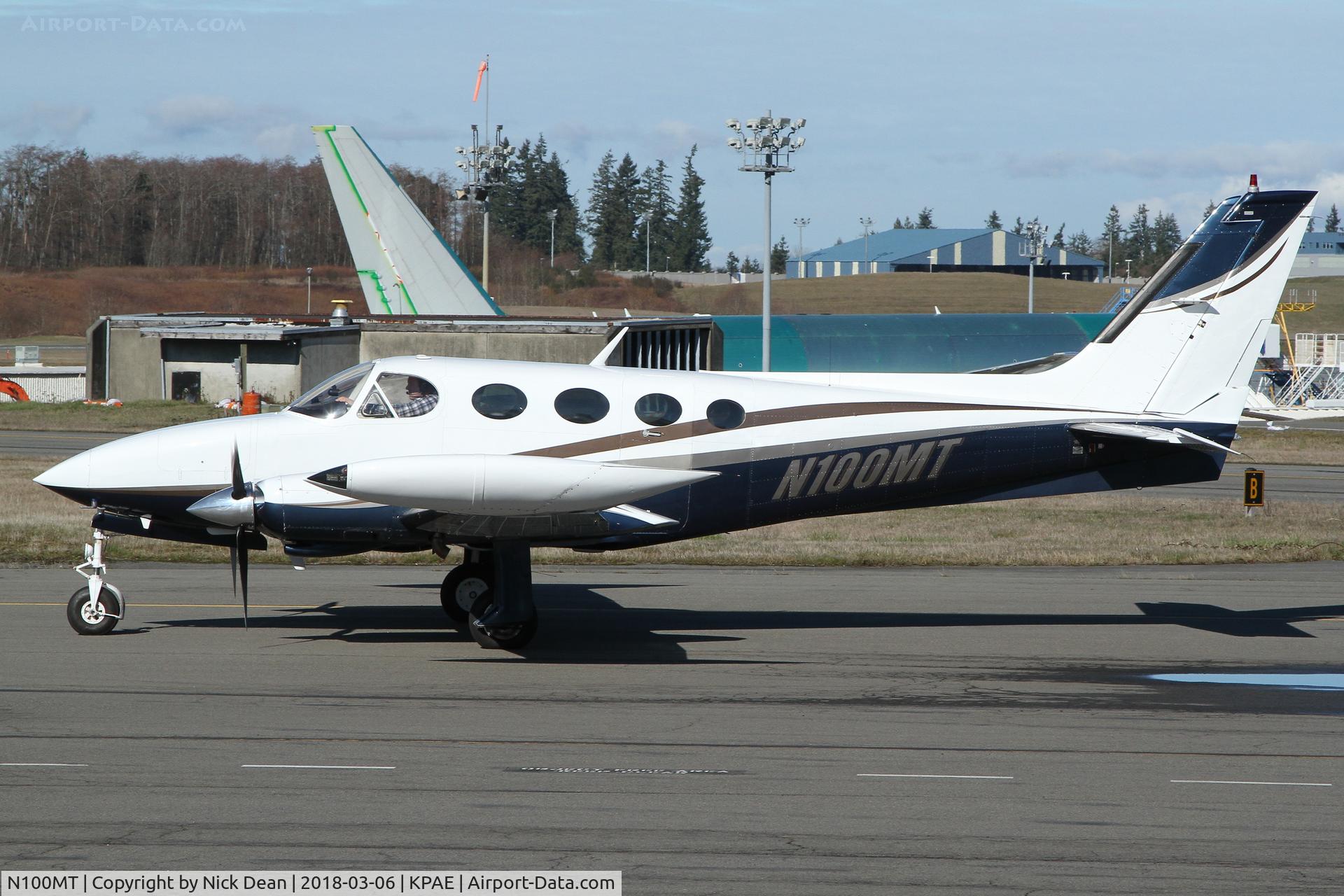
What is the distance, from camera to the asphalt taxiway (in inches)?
266

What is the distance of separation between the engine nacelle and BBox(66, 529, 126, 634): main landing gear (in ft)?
9.90

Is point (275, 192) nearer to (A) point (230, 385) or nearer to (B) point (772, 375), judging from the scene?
(A) point (230, 385)

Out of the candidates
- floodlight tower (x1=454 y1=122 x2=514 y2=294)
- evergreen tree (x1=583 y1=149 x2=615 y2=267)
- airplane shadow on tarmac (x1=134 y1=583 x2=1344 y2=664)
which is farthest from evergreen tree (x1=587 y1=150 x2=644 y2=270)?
airplane shadow on tarmac (x1=134 y1=583 x2=1344 y2=664)

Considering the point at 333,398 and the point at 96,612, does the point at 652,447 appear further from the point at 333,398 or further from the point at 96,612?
the point at 96,612

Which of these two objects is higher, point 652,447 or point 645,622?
point 652,447

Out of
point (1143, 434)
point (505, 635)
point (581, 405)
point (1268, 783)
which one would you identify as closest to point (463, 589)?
point (505, 635)

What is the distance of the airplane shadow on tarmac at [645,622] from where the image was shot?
492 inches

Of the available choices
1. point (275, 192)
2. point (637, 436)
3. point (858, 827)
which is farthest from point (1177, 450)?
point (275, 192)

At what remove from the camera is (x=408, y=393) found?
12.1 metres

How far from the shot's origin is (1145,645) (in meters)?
12.9

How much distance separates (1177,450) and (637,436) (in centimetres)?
605

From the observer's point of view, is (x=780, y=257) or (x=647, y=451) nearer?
(x=647, y=451)

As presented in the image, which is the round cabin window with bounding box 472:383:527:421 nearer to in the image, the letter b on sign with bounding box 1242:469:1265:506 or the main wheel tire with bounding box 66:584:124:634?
the main wheel tire with bounding box 66:584:124:634

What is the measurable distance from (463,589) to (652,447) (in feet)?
8.82
